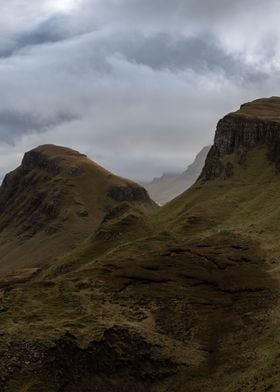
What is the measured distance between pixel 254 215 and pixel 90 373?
208 ft

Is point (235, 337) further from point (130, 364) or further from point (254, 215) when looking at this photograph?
point (254, 215)

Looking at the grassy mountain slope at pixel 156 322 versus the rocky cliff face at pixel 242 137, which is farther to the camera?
the rocky cliff face at pixel 242 137

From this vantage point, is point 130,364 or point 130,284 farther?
point 130,284

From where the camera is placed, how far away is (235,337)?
55.0m

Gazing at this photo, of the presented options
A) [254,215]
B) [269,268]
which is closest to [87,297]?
[269,268]

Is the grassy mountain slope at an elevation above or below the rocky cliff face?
below

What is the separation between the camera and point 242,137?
15175 centimetres

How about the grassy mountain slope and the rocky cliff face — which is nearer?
the grassy mountain slope

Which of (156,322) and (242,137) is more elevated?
(242,137)

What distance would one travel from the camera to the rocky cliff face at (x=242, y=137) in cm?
14338

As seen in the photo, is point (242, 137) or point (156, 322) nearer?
point (156, 322)

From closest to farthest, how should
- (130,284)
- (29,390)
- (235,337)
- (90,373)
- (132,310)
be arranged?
(29,390) < (90,373) < (235,337) < (132,310) < (130,284)

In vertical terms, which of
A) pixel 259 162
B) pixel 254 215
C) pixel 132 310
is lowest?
pixel 132 310

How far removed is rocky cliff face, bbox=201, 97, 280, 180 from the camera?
14338cm
